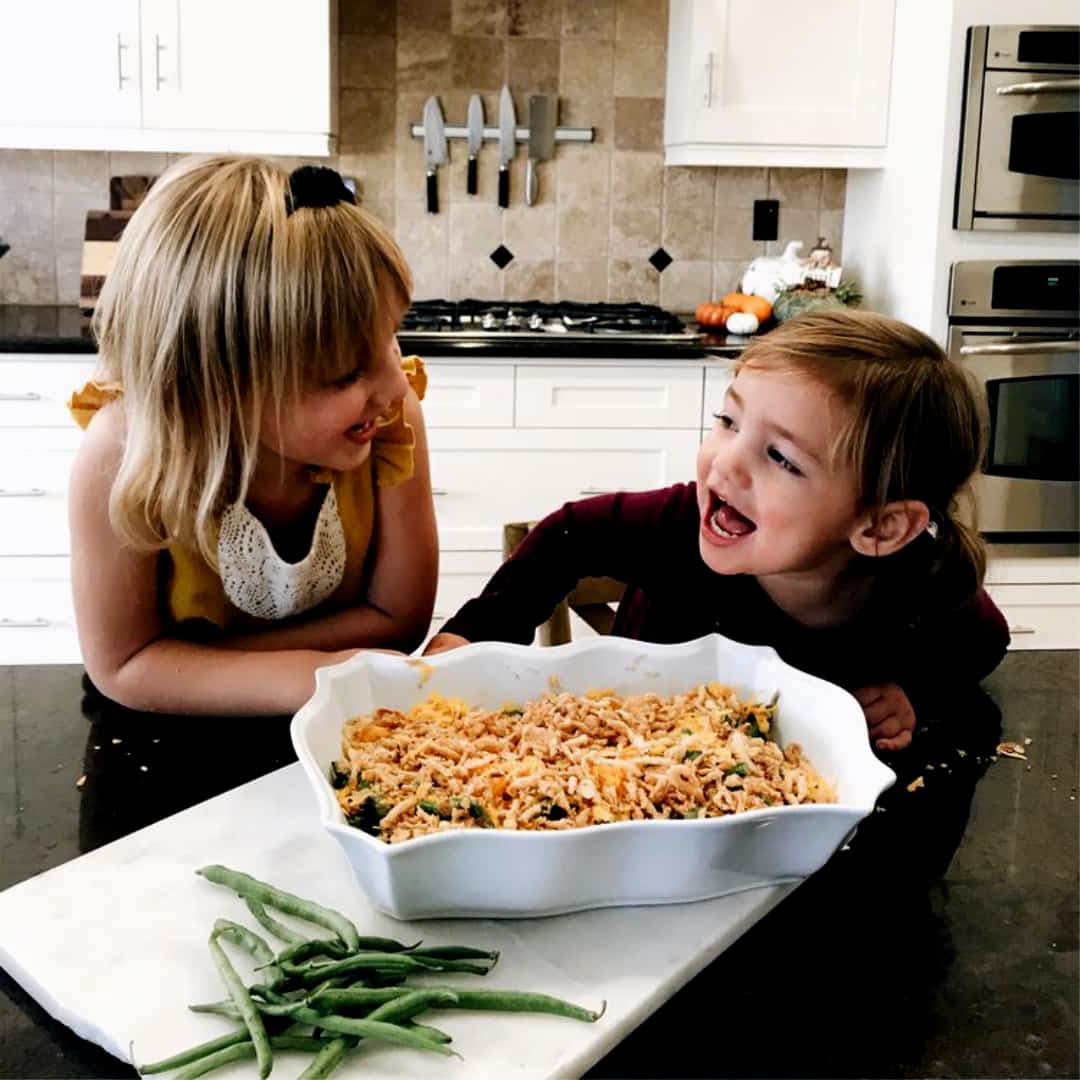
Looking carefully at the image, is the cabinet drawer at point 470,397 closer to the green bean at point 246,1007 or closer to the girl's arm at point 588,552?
the girl's arm at point 588,552

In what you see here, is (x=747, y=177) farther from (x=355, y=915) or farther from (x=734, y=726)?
(x=355, y=915)

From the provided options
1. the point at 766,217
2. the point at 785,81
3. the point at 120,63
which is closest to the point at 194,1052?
the point at 120,63

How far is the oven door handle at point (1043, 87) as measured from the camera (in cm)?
284

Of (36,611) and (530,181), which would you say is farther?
(530,181)

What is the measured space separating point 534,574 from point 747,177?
2398 mm

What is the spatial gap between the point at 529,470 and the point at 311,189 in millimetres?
1896

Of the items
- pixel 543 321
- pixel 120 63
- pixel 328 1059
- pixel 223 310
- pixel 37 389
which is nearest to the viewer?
pixel 328 1059

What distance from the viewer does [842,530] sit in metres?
1.24

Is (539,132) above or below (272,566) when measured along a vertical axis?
above

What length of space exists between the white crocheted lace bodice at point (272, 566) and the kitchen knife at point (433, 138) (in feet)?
7.23

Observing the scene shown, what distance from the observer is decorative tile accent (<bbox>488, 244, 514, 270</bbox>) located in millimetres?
3475

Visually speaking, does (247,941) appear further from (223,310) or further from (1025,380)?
(1025,380)

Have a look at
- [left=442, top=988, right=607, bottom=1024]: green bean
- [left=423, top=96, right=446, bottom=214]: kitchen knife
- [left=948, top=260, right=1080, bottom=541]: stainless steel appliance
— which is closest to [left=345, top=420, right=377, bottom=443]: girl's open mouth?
[left=442, top=988, right=607, bottom=1024]: green bean

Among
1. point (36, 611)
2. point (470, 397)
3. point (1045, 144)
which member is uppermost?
point (1045, 144)
